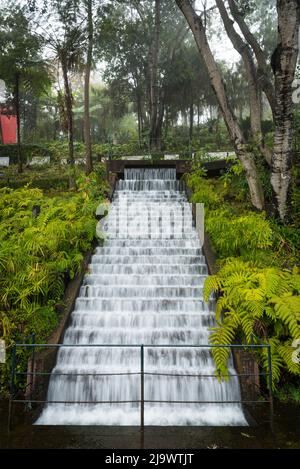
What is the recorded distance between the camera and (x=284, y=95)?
1001 centimetres

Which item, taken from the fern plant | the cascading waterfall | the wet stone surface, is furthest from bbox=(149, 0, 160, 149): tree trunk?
the wet stone surface

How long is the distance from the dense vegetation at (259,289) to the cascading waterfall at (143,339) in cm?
57

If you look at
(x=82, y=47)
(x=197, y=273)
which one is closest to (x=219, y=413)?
(x=197, y=273)

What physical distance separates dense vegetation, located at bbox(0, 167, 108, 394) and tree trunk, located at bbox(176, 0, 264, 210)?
5093 millimetres

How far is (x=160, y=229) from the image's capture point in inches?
481

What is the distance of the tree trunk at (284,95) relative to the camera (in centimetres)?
960

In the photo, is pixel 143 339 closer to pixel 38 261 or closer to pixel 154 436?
pixel 154 436

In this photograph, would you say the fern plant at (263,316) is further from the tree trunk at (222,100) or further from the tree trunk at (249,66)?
the tree trunk at (249,66)

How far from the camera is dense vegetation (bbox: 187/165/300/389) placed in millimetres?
6387

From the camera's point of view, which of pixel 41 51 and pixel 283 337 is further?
pixel 41 51

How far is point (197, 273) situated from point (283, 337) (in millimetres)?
3144

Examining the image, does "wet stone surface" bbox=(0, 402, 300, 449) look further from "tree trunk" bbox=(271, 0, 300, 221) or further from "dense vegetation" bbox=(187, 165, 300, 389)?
"tree trunk" bbox=(271, 0, 300, 221)

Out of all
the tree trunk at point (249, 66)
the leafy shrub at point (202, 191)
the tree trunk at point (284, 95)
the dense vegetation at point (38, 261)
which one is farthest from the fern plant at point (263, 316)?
the tree trunk at point (249, 66)

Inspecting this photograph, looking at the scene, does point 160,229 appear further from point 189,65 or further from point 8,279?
point 189,65
